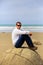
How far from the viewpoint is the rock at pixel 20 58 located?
7374mm

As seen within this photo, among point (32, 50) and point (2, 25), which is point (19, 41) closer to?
point (32, 50)

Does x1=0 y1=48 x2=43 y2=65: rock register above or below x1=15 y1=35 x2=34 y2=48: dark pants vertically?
below

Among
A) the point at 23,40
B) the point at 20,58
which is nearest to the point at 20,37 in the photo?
the point at 23,40

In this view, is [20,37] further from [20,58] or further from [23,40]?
[20,58]

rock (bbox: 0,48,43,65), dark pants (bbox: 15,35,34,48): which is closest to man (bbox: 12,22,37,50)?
dark pants (bbox: 15,35,34,48)

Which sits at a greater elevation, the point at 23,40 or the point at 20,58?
the point at 23,40

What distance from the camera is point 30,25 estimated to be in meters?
43.1

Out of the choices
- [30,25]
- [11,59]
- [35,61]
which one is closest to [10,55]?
[11,59]

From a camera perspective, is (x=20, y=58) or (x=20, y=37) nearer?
(x=20, y=58)

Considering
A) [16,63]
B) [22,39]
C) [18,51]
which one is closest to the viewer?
[16,63]

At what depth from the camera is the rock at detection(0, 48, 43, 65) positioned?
7374 millimetres

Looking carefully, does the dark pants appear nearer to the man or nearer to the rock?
the man

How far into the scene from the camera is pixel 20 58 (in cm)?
746

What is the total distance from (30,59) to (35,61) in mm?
172
